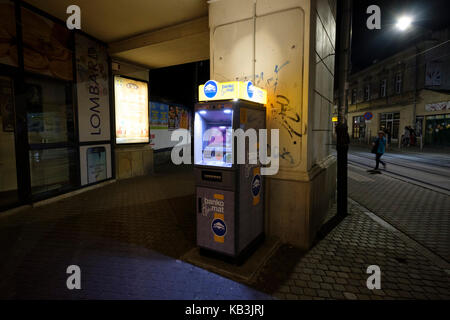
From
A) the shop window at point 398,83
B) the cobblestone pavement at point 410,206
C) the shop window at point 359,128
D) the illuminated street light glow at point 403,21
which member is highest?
the shop window at point 398,83

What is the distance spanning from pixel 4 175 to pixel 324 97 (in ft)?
26.4

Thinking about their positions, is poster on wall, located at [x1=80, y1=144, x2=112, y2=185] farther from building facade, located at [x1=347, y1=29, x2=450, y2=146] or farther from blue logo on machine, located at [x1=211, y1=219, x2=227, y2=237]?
building facade, located at [x1=347, y1=29, x2=450, y2=146]

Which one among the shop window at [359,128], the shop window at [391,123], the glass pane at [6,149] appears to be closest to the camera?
the glass pane at [6,149]

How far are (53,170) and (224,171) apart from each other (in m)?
6.01

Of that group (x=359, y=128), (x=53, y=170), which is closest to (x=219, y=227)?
(x=53, y=170)

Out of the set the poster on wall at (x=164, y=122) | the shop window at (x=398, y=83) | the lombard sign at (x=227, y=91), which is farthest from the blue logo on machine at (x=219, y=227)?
Result: the shop window at (x=398, y=83)

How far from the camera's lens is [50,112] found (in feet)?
21.1

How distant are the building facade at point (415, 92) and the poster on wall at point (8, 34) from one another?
16.3m

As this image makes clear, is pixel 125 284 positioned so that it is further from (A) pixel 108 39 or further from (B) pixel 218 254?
(A) pixel 108 39

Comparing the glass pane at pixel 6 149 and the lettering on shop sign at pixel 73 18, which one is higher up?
the lettering on shop sign at pixel 73 18

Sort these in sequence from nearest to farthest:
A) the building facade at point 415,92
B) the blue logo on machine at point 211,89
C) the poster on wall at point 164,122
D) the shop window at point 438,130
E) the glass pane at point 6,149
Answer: the blue logo on machine at point 211,89
the glass pane at point 6,149
the poster on wall at point 164,122
the shop window at point 438,130
the building facade at point 415,92

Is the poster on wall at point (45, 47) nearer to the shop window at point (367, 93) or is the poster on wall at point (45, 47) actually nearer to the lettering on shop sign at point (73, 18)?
the lettering on shop sign at point (73, 18)

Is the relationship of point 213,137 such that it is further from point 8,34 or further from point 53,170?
point 53,170

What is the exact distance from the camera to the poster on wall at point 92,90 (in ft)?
20.8
